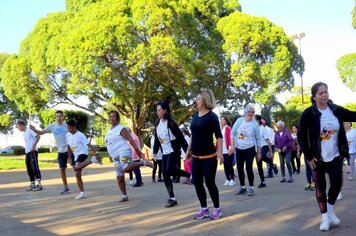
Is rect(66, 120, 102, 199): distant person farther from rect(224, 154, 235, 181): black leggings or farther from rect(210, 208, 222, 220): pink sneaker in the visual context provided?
rect(210, 208, 222, 220): pink sneaker

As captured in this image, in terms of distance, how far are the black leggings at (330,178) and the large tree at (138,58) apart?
18.6 meters

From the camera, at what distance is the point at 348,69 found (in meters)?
33.6

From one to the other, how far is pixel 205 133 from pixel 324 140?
5.51 ft

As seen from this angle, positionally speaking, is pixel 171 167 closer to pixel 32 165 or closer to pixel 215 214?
pixel 215 214

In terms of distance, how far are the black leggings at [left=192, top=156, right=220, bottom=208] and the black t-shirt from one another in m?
0.13

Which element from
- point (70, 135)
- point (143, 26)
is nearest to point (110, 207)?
point (70, 135)

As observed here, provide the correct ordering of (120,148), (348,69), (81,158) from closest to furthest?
(120,148), (81,158), (348,69)

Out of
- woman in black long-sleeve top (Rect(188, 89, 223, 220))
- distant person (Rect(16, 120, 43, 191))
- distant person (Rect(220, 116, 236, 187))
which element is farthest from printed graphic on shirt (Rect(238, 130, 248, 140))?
distant person (Rect(16, 120, 43, 191))

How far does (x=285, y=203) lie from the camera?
7.63m

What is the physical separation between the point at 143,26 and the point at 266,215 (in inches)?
751

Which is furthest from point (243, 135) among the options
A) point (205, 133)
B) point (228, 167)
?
point (205, 133)

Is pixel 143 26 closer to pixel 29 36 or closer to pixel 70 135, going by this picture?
pixel 29 36

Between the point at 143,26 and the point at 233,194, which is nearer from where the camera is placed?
the point at 233,194

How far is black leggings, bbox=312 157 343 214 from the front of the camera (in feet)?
17.7
